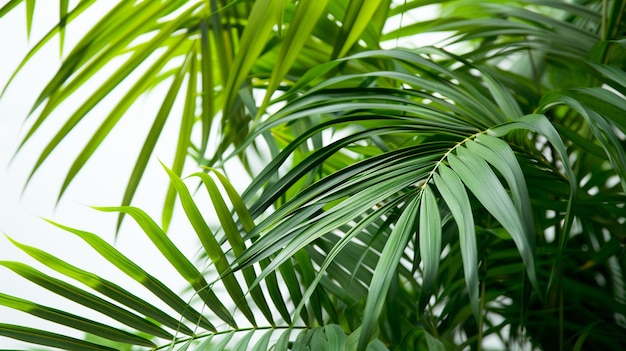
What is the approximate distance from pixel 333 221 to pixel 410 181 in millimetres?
50

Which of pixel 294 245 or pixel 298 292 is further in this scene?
pixel 298 292

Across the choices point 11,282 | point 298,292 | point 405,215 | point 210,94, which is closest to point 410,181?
point 405,215

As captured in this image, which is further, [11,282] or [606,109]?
[11,282]

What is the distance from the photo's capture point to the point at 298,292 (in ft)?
1.60

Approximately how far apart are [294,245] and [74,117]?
348 mm

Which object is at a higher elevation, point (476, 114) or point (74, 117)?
point (74, 117)

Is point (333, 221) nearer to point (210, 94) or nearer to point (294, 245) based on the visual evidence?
point (294, 245)

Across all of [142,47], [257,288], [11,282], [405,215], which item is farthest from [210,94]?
[11,282]

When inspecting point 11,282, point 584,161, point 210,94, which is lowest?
point 584,161

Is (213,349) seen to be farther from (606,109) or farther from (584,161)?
(584,161)

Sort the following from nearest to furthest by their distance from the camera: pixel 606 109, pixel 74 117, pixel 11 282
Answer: pixel 606 109 → pixel 74 117 → pixel 11 282

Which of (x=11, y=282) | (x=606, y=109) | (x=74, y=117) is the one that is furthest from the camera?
(x=11, y=282)

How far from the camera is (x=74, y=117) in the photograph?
2.03ft

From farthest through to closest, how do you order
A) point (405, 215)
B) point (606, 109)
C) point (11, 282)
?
point (11, 282) → point (606, 109) → point (405, 215)
